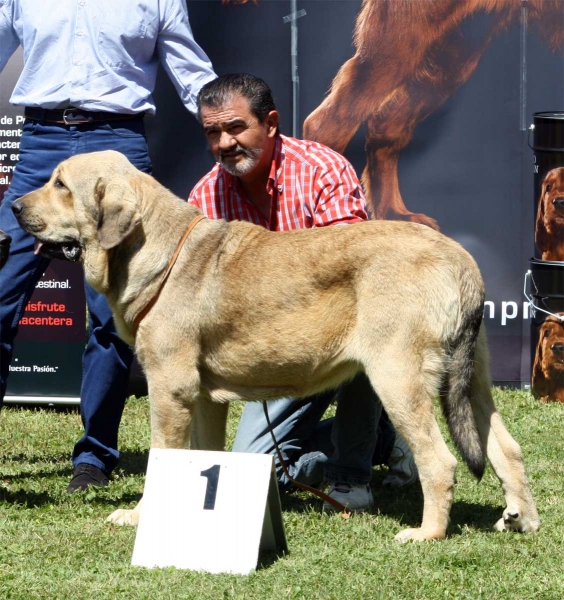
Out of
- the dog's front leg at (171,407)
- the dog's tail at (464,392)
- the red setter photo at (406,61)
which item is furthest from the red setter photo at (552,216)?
the dog's front leg at (171,407)

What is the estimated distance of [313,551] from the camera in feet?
14.2

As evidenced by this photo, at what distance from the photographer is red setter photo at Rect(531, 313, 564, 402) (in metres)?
7.85

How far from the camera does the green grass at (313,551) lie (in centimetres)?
380

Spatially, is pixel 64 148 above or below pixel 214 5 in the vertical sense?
below

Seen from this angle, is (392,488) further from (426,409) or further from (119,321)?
(119,321)

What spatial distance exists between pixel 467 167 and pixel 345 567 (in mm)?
4981

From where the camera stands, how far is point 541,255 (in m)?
7.92

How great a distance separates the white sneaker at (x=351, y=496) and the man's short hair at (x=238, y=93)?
203 cm

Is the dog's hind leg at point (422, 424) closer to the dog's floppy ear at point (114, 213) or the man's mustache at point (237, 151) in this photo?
the dog's floppy ear at point (114, 213)

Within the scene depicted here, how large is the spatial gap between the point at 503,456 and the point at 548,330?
3494 mm

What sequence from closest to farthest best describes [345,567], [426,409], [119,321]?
[345,567] → [426,409] → [119,321]

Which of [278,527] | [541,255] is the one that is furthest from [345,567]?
[541,255]

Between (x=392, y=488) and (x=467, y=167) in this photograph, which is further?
(x=467, y=167)

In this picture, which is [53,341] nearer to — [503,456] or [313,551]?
[313,551]
